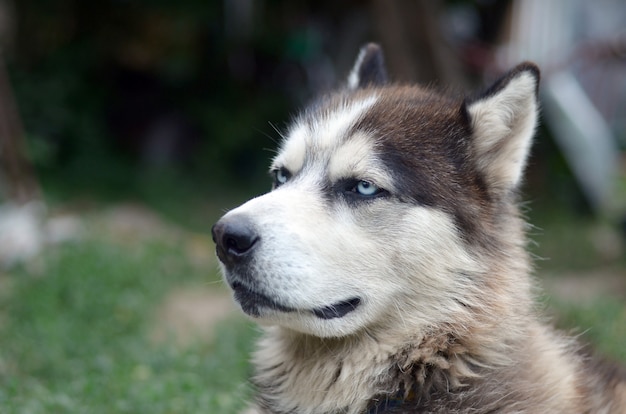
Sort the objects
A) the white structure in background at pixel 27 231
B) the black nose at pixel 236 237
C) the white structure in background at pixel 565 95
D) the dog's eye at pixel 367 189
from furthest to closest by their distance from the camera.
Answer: the white structure in background at pixel 565 95 → the white structure in background at pixel 27 231 → the dog's eye at pixel 367 189 → the black nose at pixel 236 237

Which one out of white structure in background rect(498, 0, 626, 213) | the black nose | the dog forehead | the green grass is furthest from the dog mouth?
white structure in background rect(498, 0, 626, 213)

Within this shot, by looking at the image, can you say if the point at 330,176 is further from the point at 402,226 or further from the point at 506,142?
the point at 506,142

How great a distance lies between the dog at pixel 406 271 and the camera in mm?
3074

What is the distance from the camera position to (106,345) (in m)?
5.61

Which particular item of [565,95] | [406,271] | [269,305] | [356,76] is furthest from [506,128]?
[565,95]

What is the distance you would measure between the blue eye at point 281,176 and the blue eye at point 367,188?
0.49 metres

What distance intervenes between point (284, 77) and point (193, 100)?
178 cm

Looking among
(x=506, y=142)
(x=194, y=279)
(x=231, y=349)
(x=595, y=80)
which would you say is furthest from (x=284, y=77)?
(x=506, y=142)

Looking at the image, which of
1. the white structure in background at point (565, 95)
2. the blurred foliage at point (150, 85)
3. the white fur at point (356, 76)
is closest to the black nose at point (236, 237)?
the white fur at point (356, 76)

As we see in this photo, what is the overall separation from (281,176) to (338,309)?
2.92 ft

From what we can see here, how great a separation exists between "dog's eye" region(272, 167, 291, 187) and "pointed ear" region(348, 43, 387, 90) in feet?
2.48

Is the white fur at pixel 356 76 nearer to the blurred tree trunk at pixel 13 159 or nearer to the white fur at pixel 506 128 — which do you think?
the white fur at pixel 506 128

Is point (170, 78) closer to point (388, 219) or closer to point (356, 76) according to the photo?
point (356, 76)

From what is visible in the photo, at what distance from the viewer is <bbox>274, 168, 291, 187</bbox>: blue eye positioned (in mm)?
3697
